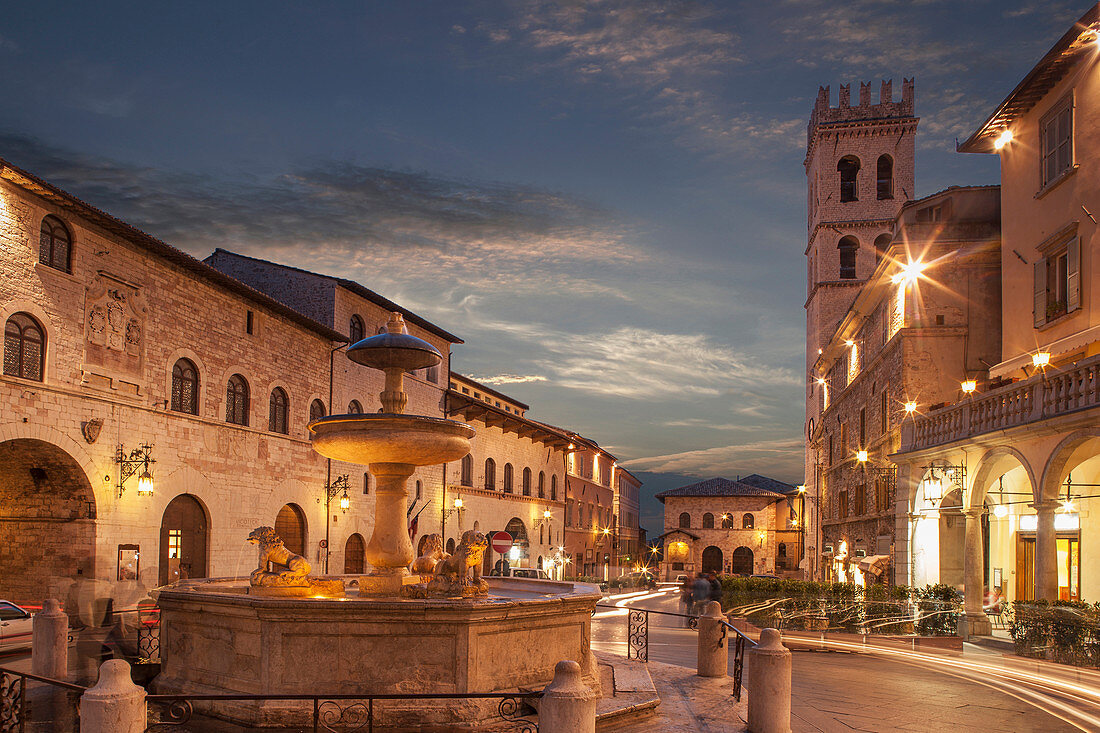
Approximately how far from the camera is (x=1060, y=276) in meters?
20.1

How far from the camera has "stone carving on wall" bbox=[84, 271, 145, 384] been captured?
802 inches

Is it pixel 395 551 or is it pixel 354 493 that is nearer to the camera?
pixel 395 551

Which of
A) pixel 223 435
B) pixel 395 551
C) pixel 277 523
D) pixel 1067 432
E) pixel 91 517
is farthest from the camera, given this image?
pixel 277 523

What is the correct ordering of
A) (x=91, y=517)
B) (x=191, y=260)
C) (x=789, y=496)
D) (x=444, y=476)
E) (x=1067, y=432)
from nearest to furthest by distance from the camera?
(x=1067, y=432)
(x=91, y=517)
(x=191, y=260)
(x=444, y=476)
(x=789, y=496)

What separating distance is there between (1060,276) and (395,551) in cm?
1690

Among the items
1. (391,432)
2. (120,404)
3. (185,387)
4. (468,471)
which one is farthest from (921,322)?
(468,471)

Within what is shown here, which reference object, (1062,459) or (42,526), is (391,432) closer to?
(1062,459)

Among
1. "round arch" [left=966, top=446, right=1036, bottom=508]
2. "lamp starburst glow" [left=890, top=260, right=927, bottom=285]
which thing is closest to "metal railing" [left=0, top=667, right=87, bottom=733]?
"round arch" [left=966, top=446, right=1036, bottom=508]

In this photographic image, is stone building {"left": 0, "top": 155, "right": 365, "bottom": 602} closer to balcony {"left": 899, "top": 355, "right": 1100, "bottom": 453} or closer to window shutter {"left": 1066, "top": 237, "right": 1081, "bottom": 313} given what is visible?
balcony {"left": 899, "top": 355, "right": 1100, "bottom": 453}

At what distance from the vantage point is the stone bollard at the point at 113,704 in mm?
6555

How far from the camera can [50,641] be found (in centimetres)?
1091

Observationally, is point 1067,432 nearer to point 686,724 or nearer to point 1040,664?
point 1040,664

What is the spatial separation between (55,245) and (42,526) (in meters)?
6.52

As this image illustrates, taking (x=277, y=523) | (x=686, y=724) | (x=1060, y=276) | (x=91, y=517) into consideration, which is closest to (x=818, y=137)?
(x=1060, y=276)
